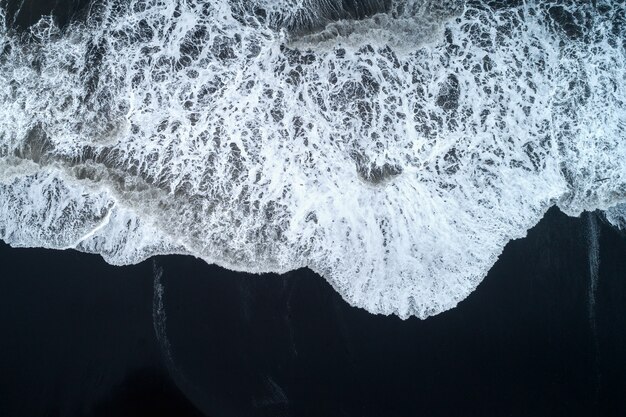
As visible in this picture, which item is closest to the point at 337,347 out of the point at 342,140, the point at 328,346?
the point at 328,346

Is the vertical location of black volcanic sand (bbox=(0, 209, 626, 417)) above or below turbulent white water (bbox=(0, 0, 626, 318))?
below

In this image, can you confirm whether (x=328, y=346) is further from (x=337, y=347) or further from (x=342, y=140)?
(x=342, y=140)

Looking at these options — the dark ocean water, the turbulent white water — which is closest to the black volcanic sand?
the dark ocean water

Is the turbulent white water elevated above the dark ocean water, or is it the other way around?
the turbulent white water

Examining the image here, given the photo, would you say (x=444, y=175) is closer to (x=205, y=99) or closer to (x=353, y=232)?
(x=353, y=232)

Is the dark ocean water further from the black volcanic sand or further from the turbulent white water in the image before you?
the turbulent white water

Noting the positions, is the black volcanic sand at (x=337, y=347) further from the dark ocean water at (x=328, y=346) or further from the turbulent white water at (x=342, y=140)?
the turbulent white water at (x=342, y=140)

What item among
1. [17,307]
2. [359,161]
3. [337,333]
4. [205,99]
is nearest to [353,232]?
[359,161]
